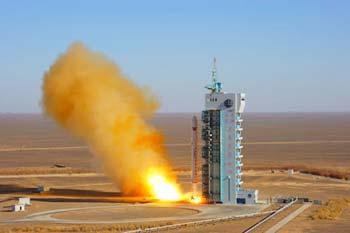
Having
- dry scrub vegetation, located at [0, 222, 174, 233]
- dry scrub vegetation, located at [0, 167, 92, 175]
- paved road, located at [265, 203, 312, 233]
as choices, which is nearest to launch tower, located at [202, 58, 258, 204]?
paved road, located at [265, 203, 312, 233]

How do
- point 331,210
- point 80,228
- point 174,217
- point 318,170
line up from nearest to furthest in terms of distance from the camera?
point 80,228 < point 174,217 < point 331,210 < point 318,170

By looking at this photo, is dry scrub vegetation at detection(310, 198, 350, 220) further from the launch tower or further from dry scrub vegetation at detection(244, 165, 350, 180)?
dry scrub vegetation at detection(244, 165, 350, 180)

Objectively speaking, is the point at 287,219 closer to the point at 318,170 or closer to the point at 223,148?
the point at 223,148

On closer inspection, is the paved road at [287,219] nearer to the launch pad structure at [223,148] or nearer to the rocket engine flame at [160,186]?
the launch pad structure at [223,148]

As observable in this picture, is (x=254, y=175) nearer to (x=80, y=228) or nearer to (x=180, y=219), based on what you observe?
(x=180, y=219)

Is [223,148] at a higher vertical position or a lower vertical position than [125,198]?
higher

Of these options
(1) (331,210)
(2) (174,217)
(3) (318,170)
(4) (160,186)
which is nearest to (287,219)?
(1) (331,210)

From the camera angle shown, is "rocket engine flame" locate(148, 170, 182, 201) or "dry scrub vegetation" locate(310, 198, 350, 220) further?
"rocket engine flame" locate(148, 170, 182, 201)
